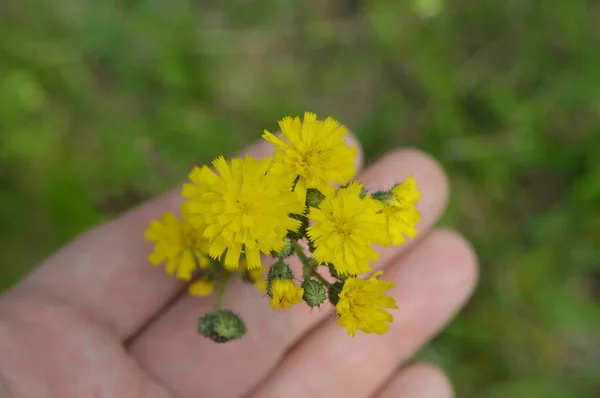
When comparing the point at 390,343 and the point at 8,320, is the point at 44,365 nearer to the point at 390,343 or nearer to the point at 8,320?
the point at 8,320

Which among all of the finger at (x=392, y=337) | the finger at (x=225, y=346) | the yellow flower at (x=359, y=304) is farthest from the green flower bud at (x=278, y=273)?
the finger at (x=392, y=337)

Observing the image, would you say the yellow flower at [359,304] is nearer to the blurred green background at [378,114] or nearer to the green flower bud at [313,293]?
the green flower bud at [313,293]

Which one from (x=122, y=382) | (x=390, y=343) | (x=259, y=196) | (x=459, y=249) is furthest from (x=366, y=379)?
(x=259, y=196)

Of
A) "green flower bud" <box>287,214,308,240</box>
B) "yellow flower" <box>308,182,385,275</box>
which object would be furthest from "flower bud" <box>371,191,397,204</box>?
"green flower bud" <box>287,214,308,240</box>

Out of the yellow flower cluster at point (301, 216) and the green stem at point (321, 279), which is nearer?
the yellow flower cluster at point (301, 216)

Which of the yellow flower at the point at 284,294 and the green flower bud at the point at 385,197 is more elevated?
the green flower bud at the point at 385,197

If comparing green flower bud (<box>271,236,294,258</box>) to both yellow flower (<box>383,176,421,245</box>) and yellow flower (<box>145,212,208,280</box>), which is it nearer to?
yellow flower (<box>383,176,421,245</box>)
